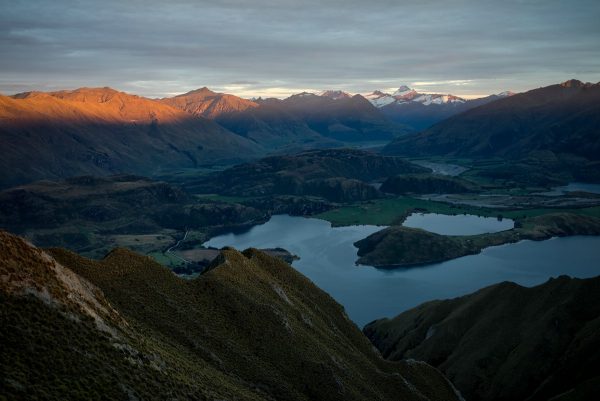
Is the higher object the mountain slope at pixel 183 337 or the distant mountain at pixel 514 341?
the mountain slope at pixel 183 337

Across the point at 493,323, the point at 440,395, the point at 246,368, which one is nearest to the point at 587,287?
the point at 493,323

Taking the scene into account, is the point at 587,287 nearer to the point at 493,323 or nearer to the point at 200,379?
the point at 493,323

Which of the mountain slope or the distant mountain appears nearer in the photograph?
the mountain slope

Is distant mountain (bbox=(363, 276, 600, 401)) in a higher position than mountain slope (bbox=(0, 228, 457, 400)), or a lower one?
lower

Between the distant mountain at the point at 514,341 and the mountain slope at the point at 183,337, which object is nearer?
the mountain slope at the point at 183,337
